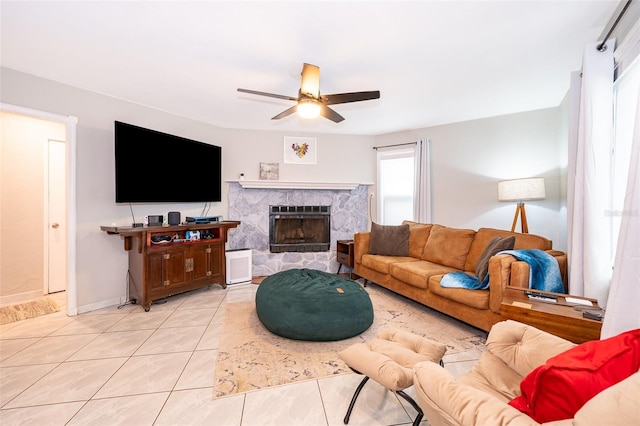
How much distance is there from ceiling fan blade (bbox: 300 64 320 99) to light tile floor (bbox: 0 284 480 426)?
2351 millimetres

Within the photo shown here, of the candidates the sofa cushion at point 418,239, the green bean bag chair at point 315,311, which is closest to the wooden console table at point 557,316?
the green bean bag chair at point 315,311

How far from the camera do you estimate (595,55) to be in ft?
6.70

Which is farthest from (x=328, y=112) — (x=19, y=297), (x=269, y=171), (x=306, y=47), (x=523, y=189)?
(x=19, y=297)

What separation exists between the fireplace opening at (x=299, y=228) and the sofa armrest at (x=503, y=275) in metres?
3.07

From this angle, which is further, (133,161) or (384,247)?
(384,247)

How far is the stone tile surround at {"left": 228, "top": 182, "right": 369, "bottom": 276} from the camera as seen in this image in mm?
4840

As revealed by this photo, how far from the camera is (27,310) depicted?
322 cm

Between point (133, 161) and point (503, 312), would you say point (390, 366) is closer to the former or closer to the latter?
point (503, 312)

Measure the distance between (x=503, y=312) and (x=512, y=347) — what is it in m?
0.72

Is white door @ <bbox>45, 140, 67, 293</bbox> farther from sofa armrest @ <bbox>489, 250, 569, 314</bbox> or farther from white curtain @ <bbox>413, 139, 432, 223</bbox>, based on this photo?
white curtain @ <bbox>413, 139, 432, 223</bbox>

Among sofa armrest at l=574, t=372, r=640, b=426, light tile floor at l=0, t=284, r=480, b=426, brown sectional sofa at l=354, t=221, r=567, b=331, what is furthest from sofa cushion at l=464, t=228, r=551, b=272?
sofa armrest at l=574, t=372, r=640, b=426

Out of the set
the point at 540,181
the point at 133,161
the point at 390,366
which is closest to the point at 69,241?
the point at 133,161

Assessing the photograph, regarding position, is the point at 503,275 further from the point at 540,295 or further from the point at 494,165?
the point at 494,165

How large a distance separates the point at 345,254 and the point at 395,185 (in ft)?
5.32
